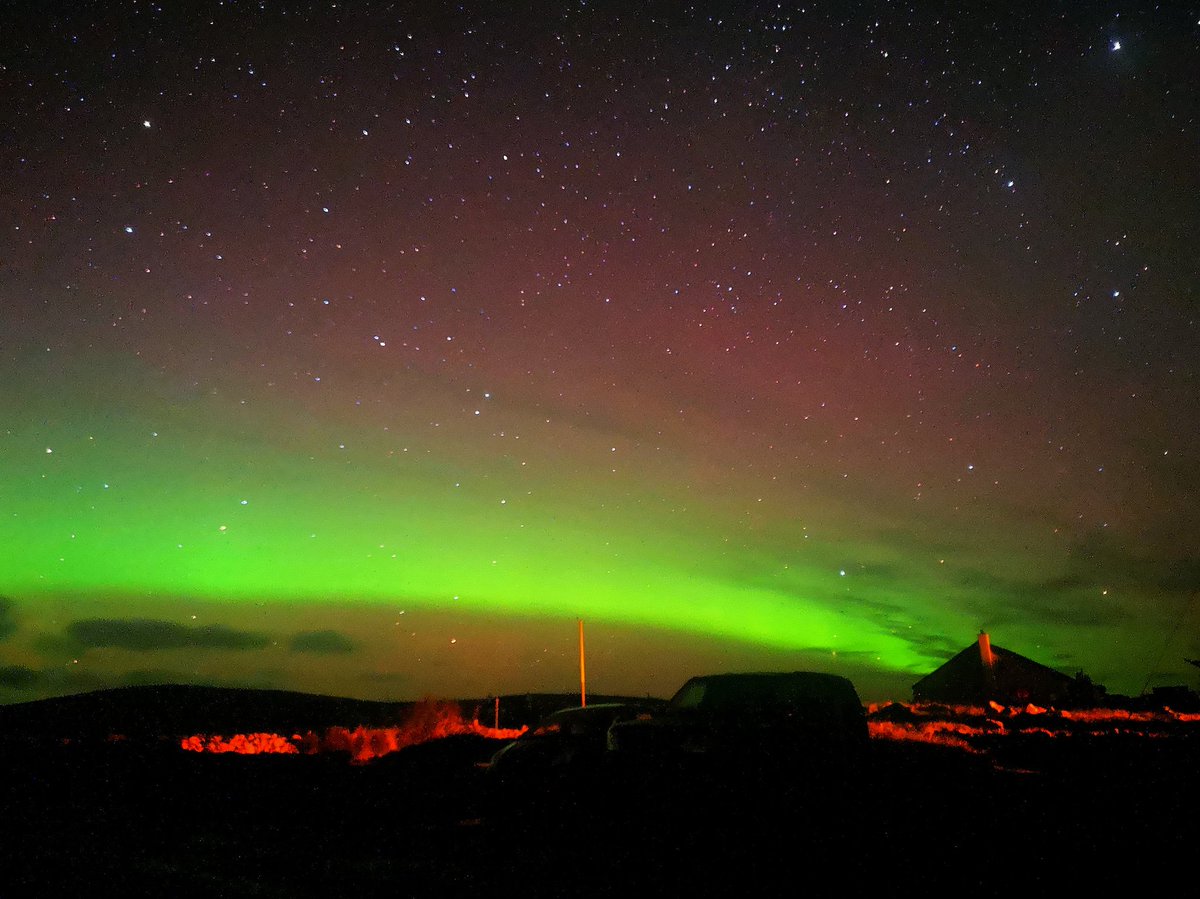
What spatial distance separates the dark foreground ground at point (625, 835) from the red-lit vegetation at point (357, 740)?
23.4 ft

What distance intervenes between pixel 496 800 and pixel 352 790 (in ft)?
12.1

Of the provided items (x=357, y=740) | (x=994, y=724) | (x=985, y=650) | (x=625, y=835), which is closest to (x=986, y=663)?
(x=985, y=650)

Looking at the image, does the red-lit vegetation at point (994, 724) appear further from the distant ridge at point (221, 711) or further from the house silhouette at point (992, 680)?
the distant ridge at point (221, 711)

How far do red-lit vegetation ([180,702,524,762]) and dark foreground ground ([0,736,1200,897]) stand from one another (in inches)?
281

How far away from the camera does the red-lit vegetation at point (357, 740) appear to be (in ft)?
61.8

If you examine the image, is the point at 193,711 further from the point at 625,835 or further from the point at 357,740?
the point at 625,835

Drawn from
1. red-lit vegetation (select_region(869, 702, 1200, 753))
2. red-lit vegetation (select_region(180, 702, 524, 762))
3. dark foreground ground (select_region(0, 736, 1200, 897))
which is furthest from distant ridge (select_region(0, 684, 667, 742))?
dark foreground ground (select_region(0, 736, 1200, 897))

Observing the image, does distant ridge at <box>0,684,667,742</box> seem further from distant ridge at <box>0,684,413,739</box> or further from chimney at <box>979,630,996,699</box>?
chimney at <box>979,630,996,699</box>

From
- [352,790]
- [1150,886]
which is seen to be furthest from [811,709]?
[352,790]

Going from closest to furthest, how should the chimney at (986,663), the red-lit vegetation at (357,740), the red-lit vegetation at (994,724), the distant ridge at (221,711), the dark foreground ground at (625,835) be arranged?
the dark foreground ground at (625,835) → the red-lit vegetation at (357,740) → the red-lit vegetation at (994,724) → the distant ridge at (221,711) → the chimney at (986,663)

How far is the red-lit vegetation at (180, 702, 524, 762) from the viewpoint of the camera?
1884 centimetres

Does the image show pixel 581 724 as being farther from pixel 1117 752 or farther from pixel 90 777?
pixel 1117 752

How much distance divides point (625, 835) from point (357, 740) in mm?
14636

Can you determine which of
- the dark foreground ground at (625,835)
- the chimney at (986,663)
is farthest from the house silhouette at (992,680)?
the dark foreground ground at (625,835)
